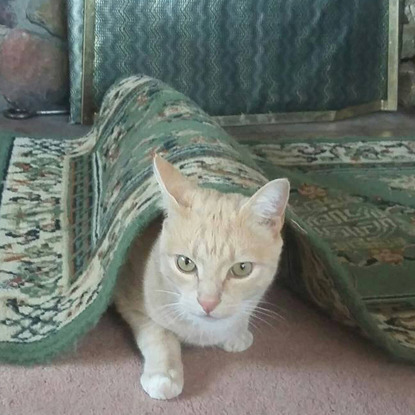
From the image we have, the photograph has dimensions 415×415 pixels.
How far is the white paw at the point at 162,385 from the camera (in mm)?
1141

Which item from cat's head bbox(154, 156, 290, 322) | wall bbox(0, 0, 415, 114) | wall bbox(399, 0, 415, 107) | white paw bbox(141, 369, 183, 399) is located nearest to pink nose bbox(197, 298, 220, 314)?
cat's head bbox(154, 156, 290, 322)

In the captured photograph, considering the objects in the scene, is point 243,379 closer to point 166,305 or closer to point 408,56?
point 166,305

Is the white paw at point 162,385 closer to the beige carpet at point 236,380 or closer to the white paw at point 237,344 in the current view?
the beige carpet at point 236,380

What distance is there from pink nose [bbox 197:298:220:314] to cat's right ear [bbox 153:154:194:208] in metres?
0.15

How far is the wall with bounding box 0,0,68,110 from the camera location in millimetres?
2418

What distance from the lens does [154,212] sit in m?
1.21

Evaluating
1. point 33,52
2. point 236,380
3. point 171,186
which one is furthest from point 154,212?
point 33,52

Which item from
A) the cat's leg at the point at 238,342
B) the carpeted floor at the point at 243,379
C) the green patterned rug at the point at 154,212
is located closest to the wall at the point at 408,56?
the green patterned rug at the point at 154,212

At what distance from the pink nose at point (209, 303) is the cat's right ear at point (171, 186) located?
0.15m

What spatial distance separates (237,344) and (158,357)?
6.5 inches

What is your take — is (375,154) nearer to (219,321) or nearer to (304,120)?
(304,120)

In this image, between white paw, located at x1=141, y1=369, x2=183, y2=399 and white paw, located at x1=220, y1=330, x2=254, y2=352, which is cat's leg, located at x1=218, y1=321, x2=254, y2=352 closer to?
white paw, located at x1=220, y1=330, x2=254, y2=352

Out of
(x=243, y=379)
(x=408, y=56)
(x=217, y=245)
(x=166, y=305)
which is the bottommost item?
(x=243, y=379)

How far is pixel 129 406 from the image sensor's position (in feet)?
3.73
